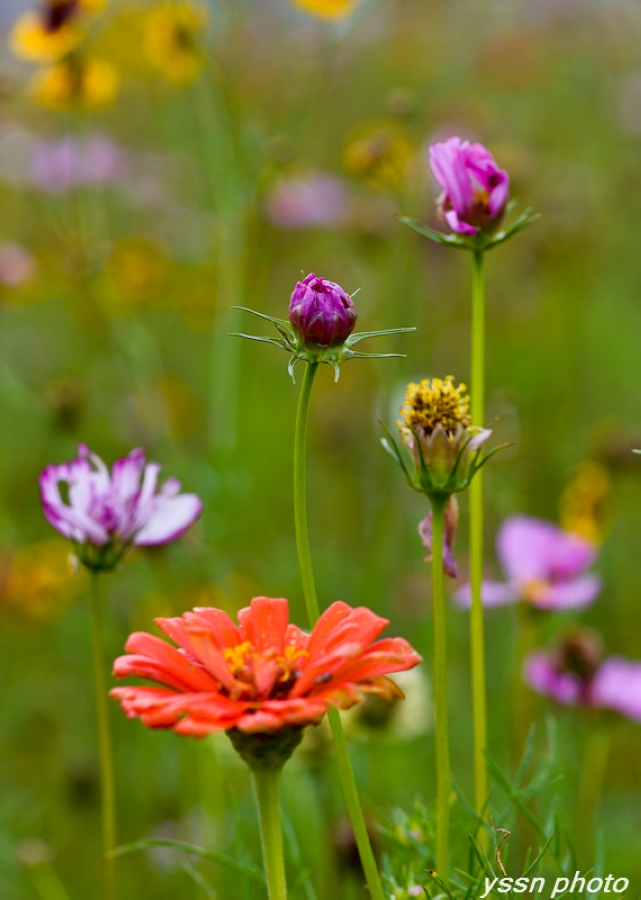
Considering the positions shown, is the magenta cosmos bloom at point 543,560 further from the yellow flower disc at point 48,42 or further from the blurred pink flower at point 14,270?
the blurred pink flower at point 14,270

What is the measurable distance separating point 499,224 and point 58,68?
84 centimetres

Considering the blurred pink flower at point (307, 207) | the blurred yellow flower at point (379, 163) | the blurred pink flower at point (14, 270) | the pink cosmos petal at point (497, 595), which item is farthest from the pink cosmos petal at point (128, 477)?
the blurred pink flower at point (307, 207)

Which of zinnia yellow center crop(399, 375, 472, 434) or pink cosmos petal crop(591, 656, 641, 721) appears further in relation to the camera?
pink cosmos petal crop(591, 656, 641, 721)

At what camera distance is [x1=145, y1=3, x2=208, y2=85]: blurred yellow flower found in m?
1.14

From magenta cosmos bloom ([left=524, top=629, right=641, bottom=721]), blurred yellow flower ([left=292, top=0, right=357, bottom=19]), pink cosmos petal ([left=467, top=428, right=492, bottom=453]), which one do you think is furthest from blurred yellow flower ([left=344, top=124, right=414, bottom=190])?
pink cosmos petal ([left=467, top=428, right=492, bottom=453])

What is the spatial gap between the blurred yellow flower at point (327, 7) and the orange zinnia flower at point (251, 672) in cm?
90

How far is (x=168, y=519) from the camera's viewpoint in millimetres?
559

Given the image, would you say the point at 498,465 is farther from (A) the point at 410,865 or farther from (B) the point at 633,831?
(A) the point at 410,865

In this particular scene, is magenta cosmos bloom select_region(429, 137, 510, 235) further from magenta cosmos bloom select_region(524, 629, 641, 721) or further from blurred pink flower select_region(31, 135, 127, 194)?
blurred pink flower select_region(31, 135, 127, 194)

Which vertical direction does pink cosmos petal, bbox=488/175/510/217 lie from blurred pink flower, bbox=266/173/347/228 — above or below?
below

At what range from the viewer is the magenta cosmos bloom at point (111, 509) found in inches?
20.1

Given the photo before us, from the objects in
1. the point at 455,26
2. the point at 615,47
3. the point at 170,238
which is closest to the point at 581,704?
the point at 170,238

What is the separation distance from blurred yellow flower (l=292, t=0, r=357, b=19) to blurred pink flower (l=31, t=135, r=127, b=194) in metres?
0.68

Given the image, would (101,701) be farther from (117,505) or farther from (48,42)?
(48,42)
